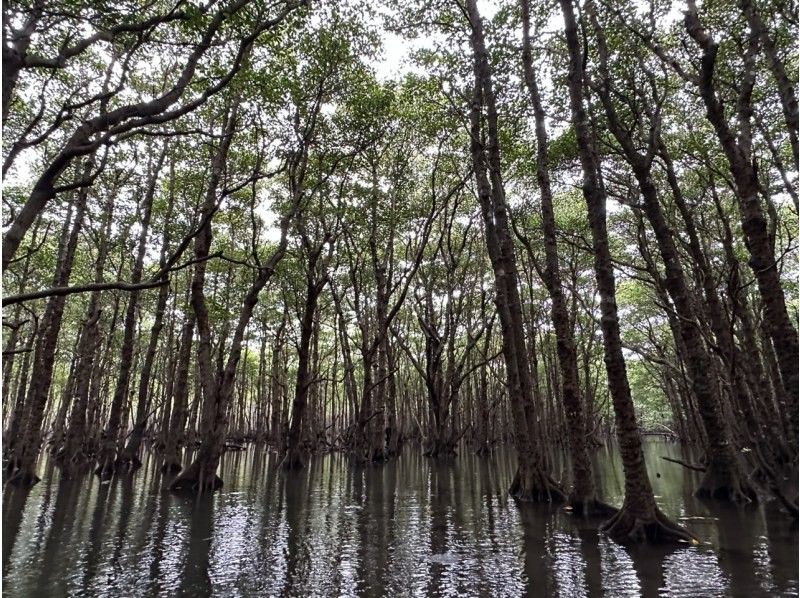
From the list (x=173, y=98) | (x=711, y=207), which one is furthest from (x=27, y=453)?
(x=711, y=207)

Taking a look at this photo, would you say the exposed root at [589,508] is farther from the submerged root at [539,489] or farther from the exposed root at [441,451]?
the exposed root at [441,451]

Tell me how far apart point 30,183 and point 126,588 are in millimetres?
17833

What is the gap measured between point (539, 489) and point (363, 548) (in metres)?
5.13

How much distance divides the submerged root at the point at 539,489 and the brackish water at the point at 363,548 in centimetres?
52

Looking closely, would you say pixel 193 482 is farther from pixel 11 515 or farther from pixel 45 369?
pixel 45 369

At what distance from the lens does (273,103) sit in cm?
1354

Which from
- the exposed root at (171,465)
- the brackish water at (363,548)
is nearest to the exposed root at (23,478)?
the brackish water at (363,548)

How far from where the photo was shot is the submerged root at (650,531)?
748cm

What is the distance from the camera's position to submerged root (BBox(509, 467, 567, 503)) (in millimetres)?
11352

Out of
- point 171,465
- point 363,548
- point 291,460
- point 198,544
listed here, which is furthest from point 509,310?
point 171,465

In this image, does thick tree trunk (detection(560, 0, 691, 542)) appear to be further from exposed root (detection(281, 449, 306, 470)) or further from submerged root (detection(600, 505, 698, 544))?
exposed root (detection(281, 449, 306, 470))

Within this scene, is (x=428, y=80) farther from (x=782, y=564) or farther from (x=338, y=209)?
(x=782, y=564)

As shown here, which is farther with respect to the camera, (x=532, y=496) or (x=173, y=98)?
(x=532, y=496)

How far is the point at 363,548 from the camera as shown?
7.97 meters
